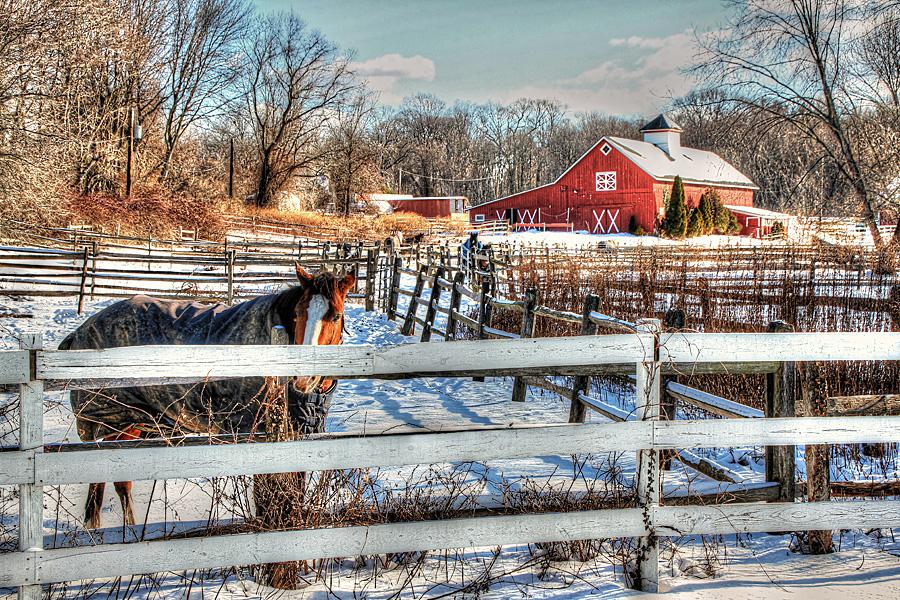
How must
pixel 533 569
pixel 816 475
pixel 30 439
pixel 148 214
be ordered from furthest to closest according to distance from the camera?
pixel 148 214 → pixel 816 475 → pixel 533 569 → pixel 30 439

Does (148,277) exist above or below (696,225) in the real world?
below

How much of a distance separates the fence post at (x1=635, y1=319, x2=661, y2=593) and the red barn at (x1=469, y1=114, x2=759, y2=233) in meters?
51.9

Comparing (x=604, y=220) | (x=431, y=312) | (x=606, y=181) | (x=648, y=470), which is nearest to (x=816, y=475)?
(x=648, y=470)

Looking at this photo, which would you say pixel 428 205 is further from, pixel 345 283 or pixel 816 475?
pixel 816 475

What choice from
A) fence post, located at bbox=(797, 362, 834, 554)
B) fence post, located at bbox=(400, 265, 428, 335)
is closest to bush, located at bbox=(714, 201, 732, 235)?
fence post, located at bbox=(400, 265, 428, 335)

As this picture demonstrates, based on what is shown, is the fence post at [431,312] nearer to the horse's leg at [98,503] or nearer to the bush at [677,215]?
the horse's leg at [98,503]

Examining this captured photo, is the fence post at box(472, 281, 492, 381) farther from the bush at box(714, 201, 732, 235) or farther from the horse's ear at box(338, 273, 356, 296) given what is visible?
the bush at box(714, 201, 732, 235)

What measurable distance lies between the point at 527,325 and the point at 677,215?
43.2 m

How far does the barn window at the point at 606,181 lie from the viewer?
5488 centimetres

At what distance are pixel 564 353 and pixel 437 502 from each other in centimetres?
108

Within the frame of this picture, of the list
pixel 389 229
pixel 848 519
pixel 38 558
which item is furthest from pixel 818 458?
pixel 389 229

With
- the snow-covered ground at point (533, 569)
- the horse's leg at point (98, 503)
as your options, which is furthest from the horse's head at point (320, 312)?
the horse's leg at point (98, 503)

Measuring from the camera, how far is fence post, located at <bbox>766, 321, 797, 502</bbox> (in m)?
4.05

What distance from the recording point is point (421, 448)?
10.5 feet
